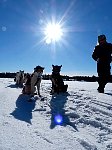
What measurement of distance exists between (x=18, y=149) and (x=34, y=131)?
36.0 inches

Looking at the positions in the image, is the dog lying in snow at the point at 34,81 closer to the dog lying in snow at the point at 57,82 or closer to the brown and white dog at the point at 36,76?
the brown and white dog at the point at 36,76

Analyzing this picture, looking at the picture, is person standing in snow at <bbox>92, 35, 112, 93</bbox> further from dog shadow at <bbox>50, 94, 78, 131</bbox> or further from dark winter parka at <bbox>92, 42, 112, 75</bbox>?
dog shadow at <bbox>50, 94, 78, 131</bbox>

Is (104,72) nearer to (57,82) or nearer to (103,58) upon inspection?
(103,58)

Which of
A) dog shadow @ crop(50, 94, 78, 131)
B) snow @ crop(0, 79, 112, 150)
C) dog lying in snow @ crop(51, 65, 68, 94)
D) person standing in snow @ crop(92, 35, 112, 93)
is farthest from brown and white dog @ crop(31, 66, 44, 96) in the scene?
snow @ crop(0, 79, 112, 150)

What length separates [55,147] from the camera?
12.3 ft

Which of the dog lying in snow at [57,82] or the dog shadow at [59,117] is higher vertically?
the dog lying in snow at [57,82]

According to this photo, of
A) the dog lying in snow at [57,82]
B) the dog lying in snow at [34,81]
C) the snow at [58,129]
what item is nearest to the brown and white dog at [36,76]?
the dog lying in snow at [34,81]

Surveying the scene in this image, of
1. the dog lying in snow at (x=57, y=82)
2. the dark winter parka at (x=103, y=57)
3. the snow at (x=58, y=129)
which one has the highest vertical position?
the dark winter parka at (x=103, y=57)

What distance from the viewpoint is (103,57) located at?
10.6 meters

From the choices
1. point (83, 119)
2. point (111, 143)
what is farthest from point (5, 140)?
point (83, 119)

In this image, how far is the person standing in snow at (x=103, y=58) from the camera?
34.3ft

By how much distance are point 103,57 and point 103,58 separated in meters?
0.04

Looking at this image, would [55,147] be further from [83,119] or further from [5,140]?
[83,119]

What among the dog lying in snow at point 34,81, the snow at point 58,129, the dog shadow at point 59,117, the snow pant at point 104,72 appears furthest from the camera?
the snow pant at point 104,72
